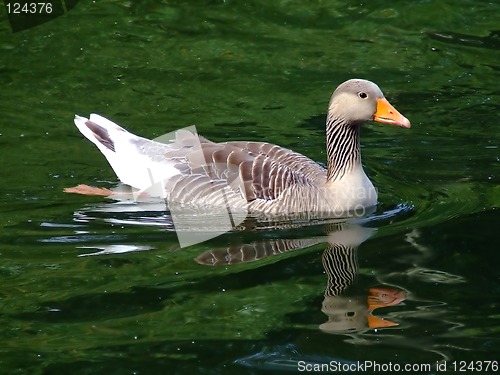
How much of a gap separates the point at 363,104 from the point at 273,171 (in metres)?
1.18

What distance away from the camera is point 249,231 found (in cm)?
1042

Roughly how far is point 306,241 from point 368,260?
87 cm

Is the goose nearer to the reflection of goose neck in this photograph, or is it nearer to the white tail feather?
the white tail feather

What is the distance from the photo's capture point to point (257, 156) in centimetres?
1116

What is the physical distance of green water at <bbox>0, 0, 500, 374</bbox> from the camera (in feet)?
25.4

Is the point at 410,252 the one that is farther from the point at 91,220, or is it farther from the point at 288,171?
the point at 91,220

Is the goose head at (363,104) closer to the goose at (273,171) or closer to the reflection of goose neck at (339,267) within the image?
the goose at (273,171)

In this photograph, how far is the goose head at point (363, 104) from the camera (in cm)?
1083

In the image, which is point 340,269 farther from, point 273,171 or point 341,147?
point 341,147

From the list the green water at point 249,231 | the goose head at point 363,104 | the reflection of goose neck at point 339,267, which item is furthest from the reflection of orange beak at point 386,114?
the reflection of goose neck at point 339,267

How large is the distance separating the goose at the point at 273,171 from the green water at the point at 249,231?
0.44 meters

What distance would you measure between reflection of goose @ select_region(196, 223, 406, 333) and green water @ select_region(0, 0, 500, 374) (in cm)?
5

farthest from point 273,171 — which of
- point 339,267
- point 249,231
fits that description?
point 339,267

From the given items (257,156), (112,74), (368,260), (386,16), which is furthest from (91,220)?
(386,16)
